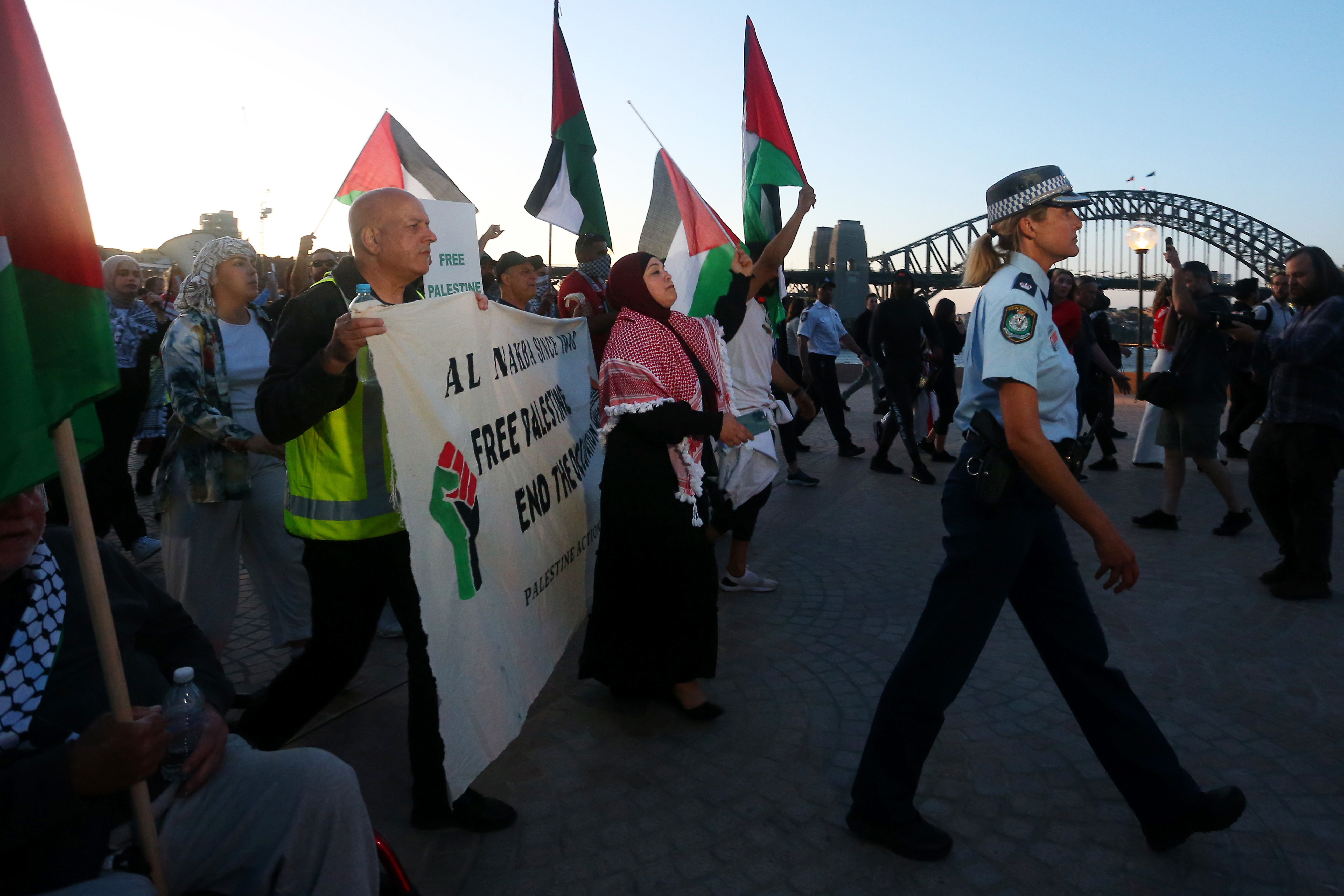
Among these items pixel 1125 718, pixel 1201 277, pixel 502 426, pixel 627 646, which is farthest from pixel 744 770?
pixel 1201 277

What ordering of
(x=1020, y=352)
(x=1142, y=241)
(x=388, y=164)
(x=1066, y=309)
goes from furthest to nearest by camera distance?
(x=1142, y=241)
(x=1066, y=309)
(x=388, y=164)
(x=1020, y=352)

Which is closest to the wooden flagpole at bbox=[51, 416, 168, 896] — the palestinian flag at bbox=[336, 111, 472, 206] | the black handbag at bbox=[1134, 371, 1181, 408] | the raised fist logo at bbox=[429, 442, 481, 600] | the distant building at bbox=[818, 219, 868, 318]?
the raised fist logo at bbox=[429, 442, 481, 600]

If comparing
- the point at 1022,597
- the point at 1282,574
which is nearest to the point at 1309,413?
the point at 1282,574

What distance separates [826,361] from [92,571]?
28.6 ft

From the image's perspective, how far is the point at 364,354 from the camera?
2500mm

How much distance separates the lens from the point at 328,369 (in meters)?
2.41

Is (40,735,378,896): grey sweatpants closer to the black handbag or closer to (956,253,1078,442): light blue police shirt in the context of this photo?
(956,253,1078,442): light blue police shirt

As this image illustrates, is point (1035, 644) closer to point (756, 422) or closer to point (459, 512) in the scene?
point (459, 512)

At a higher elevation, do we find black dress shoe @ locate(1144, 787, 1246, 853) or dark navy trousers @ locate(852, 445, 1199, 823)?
dark navy trousers @ locate(852, 445, 1199, 823)

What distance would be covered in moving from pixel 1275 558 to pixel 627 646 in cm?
447

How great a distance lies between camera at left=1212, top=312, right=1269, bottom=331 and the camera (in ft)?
19.5

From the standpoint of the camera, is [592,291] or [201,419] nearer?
[201,419]

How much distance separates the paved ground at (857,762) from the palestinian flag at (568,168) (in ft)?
7.96

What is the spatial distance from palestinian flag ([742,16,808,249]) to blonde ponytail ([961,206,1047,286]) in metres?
2.66
